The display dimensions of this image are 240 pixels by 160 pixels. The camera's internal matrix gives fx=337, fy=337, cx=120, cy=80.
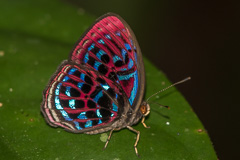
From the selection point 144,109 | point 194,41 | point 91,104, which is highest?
point 91,104

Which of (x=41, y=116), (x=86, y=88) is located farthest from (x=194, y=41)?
(x=41, y=116)

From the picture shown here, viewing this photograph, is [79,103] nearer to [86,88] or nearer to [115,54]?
[86,88]

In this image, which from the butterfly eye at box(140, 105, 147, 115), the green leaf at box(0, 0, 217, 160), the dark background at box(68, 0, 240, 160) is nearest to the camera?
the green leaf at box(0, 0, 217, 160)

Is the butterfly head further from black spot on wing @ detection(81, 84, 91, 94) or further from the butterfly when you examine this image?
black spot on wing @ detection(81, 84, 91, 94)

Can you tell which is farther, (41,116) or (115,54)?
(41,116)

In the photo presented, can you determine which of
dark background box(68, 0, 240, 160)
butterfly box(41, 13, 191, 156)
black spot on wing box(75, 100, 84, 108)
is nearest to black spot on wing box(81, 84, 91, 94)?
butterfly box(41, 13, 191, 156)

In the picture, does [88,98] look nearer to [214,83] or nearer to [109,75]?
[109,75]

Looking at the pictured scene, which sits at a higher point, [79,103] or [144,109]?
[79,103]

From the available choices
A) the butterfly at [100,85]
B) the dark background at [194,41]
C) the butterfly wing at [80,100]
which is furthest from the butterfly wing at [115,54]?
the dark background at [194,41]
